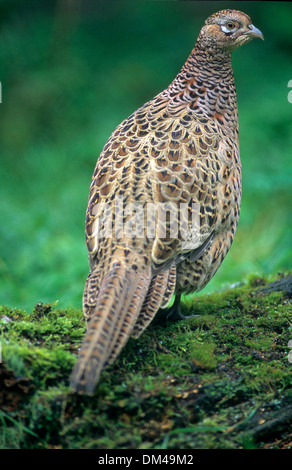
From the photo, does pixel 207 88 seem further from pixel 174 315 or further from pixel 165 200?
pixel 174 315

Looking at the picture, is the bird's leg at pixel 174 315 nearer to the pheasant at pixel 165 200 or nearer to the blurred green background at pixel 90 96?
the pheasant at pixel 165 200

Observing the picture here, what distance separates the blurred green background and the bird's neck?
335 cm

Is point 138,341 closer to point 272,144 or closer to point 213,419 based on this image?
point 213,419

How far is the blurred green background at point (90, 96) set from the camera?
30.0ft

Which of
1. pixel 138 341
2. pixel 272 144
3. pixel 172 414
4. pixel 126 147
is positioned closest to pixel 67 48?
pixel 272 144

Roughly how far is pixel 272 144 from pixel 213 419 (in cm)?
729

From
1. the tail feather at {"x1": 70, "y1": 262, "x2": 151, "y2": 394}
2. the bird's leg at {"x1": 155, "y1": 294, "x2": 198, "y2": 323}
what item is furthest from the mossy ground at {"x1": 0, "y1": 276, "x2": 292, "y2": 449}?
the bird's leg at {"x1": 155, "y1": 294, "x2": 198, "y2": 323}

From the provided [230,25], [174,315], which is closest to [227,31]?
[230,25]

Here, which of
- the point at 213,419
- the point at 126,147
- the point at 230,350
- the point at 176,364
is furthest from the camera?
the point at 126,147

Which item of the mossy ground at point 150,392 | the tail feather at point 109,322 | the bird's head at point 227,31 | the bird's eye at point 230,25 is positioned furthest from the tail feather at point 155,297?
the bird's eye at point 230,25

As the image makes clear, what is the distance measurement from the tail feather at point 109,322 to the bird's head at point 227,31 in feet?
8.57

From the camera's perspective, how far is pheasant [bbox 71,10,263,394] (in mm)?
4148

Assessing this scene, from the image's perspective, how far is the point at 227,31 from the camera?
5.52 metres
